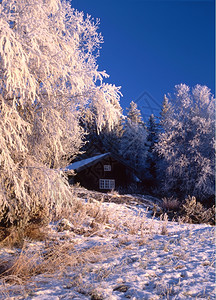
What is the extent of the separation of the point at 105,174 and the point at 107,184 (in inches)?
46.0

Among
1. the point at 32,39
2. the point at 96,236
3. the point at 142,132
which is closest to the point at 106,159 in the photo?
the point at 142,132

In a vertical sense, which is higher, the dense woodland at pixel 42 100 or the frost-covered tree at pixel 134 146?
the frost-covered tree at pixel 134 146

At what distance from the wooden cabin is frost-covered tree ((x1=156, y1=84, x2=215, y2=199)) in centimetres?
511

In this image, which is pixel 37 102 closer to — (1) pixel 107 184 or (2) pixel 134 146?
(1) pixel 107 184

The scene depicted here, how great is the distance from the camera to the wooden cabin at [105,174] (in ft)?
83.0

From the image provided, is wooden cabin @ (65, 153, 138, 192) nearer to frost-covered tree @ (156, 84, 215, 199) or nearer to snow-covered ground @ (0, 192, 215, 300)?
frost-covered tree @ (156, 84, 215, 199)

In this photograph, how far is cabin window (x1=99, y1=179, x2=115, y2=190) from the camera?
2622 centimetres

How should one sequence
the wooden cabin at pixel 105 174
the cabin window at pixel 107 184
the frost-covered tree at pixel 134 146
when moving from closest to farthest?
the wooden cabin at pixel 105 174
the cabin window at pixel 107 184
the frost-covered tree at pixel 134 146

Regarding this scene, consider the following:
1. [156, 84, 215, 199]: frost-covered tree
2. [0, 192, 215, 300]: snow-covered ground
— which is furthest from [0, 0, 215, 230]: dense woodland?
[156, 84, 215, 199]: frost-covered tree

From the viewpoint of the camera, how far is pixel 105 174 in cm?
2639

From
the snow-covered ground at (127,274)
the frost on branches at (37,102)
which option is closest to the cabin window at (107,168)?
the frost on branches at (37,102)

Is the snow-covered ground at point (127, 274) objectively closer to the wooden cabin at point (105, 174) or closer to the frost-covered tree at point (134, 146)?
the wooden cabin at point (105, 174)

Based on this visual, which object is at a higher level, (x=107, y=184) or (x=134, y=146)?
(x=134, y=146)

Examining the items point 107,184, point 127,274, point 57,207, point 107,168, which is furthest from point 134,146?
point 127,274
